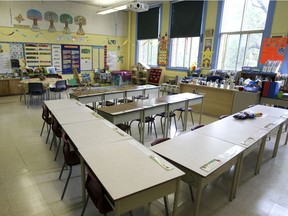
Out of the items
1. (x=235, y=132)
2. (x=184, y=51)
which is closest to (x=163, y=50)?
(x=184, y=51)

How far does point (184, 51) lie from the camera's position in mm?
8672

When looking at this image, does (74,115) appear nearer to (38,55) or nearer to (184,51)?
(38,55)

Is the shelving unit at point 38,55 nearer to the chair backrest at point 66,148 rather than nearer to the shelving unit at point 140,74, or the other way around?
the shelving unit at point 140,74

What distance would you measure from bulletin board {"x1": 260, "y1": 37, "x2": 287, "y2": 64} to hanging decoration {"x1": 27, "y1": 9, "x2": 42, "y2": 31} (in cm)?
814

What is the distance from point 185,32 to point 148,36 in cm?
224

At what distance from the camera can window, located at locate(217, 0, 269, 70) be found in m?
6.45

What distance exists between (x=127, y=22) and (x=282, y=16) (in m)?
7.12

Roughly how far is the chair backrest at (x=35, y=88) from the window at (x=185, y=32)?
214 inches

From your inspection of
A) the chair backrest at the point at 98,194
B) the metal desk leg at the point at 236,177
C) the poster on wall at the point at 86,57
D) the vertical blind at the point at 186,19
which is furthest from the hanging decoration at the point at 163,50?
the chair backrest at the point at 98,194

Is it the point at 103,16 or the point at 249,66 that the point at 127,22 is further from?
the point at 249,66

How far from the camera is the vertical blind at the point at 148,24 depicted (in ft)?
31.0

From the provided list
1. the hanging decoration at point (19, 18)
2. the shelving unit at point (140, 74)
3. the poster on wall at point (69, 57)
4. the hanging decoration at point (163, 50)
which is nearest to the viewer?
the hanging decoration at point (19, 18)

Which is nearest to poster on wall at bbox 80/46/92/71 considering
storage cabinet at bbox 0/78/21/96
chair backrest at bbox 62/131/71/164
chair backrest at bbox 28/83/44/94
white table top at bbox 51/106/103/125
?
storage cabinet at bbox 0/78/21/96

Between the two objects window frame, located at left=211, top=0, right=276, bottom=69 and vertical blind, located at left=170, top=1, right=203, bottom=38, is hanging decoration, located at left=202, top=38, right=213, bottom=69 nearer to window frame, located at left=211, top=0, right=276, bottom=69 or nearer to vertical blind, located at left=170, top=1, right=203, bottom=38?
window frame, located at left=211, top=0, right=276, bottom=69
